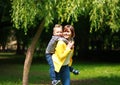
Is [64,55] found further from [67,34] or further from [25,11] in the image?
[25,11]

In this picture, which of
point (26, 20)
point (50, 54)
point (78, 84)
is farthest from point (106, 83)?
point (50, 54)

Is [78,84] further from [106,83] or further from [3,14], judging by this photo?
[3,14]

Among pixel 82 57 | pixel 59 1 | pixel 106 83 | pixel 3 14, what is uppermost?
pixel 59 1

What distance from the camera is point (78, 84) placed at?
1695 centimetres

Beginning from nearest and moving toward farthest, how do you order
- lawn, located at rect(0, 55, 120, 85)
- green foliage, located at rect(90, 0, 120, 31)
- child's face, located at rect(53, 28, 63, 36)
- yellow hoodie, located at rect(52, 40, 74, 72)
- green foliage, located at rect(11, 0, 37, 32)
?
yellow hoodie, located at rect(52, 40, 74, 72)
child's face, located at rect(53, 28, 63, 36)
green foliage, located at rect(90, 0, 120, 31)
green foliage, located at rect(11, 0, 37, 32)
lawn, located at rect(0, 55, 120, 85)

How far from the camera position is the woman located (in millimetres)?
9242

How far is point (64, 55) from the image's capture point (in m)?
9.20

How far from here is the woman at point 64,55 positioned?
9.24m

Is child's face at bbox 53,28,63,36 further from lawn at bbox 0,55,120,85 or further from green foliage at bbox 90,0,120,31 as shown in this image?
lawn at bbox 0,55,120,85

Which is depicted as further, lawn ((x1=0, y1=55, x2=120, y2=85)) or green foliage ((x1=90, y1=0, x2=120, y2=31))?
lawn ((x1=0, y1=55, x2=120, y2=85))

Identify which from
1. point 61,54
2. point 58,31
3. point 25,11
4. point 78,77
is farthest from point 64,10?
point 78,77

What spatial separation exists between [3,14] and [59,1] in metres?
14.4

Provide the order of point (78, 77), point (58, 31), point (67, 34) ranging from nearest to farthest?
point (67, 34)
point (58, 31)
point (78, 77)

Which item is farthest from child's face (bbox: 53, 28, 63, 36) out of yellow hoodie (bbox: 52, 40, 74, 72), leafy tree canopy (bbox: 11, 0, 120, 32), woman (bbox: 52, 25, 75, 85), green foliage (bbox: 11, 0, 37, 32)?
green foliage (bbox: 11, 0, 37, 32)
